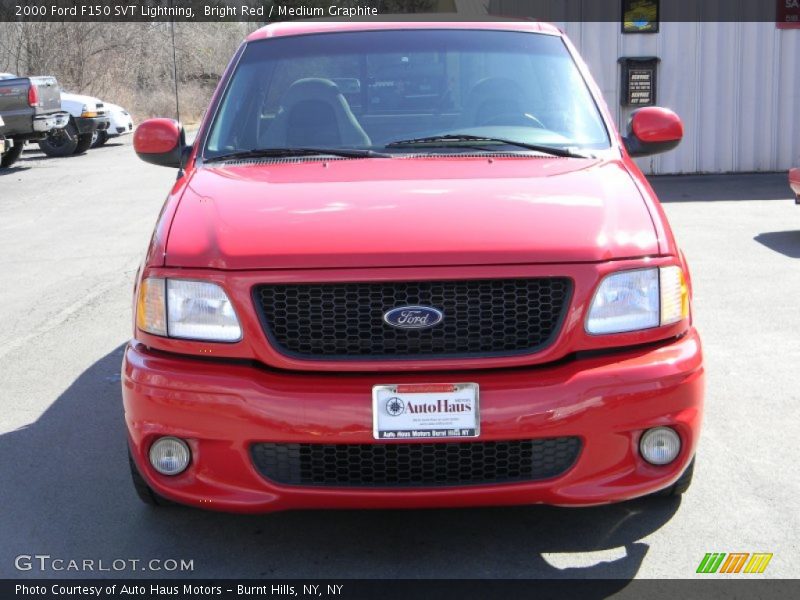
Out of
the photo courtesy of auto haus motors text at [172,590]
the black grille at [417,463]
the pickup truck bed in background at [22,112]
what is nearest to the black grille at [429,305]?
the black grille at [417,463]

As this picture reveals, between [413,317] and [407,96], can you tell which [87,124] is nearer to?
[407,96]

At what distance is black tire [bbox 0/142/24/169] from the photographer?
68.8ft

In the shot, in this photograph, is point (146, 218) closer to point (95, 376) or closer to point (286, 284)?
point (95, 376)

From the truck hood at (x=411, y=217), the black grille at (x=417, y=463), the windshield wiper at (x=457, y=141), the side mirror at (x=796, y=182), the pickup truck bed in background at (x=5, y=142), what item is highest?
the windshield wiper at (x=457, y=141)

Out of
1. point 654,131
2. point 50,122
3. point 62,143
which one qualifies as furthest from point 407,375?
point 62,143

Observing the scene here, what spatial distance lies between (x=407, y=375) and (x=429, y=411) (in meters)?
0.14

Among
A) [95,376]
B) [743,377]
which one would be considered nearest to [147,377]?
[95,376]

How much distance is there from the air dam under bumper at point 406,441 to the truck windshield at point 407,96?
129 cm

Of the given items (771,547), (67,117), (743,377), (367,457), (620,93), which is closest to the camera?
(367,457)

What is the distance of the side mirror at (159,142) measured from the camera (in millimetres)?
4887

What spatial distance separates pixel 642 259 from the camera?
353 cm

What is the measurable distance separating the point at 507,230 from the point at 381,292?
0.44 meters

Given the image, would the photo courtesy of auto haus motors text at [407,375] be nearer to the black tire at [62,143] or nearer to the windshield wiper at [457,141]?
the windshield wiper at [457,141]

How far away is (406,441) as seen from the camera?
10.9ft
